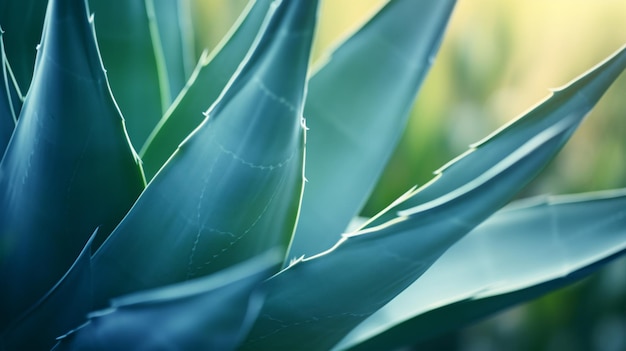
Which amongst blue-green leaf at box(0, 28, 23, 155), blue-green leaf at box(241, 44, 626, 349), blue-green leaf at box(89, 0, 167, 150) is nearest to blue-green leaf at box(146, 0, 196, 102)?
blue-green leaf at box(89, 0, 167, 150)

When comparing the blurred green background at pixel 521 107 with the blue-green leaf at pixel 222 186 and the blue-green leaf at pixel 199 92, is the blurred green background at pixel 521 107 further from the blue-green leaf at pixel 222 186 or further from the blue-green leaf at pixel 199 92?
the blue-green leaf at pixel 222 186

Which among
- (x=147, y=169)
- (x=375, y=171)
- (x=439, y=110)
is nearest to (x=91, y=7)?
(x=147, y=169)

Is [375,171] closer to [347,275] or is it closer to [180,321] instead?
[347,275]

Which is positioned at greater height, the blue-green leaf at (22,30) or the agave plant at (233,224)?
the blue-green leaf at (22,30)

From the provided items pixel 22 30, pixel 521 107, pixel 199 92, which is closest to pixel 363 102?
pixel 199 92

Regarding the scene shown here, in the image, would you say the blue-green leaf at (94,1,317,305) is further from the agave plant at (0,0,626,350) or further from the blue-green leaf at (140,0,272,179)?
the blue-green leaf at (140,0,272,179)

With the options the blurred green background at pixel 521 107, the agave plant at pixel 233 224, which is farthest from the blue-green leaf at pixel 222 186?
the blurred green background at pixel 521 107
